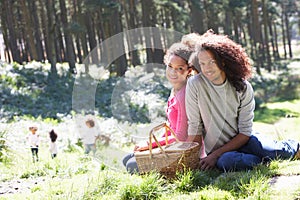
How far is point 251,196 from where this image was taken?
3.50m

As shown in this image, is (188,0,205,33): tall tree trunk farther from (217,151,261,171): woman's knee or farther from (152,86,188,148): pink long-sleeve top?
(217,151,261,171): woman's knee

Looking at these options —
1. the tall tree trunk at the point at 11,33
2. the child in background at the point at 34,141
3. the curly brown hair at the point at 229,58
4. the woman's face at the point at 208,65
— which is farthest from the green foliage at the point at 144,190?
the tall tree trunk at the point at 11,33

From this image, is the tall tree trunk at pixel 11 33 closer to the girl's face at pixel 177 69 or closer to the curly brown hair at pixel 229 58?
the girl's face at pixel 177 69

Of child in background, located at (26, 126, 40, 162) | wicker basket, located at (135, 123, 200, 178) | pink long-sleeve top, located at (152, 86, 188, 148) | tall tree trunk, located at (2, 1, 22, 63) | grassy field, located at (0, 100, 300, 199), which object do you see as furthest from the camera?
tall tree trunk, located at (2, 1, 22, 63)

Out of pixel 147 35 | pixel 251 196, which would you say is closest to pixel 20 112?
pixel 147 35

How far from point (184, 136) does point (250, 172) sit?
0.82m

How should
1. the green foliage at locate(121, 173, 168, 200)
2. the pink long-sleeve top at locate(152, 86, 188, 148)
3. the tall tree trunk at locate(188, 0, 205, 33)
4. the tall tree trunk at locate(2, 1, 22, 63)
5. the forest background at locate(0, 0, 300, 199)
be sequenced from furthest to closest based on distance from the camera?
the tall tree trunk at locate(188, 0, 205, 33) → the tall tree trunk at locate(2, 1, 22, 63) → the pink long-sleeve top at locate(152, 86, 188, 148) → the forest background at locate(0, 0, 300, 199) → the green foliage at locate(121, 173, 168, 200)

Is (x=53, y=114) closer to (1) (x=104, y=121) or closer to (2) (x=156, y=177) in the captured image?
(1) (x=104, y=121)

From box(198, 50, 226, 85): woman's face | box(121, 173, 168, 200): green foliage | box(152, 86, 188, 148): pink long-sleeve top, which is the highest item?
box(198, 50, 226, 85): woman's face

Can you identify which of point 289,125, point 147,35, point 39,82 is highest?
point 147,35

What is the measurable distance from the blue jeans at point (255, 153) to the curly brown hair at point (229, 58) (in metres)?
0.64

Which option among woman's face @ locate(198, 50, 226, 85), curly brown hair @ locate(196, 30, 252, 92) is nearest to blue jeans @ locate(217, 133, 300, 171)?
curly brown hair @ locate(196, 30, 252, 92)

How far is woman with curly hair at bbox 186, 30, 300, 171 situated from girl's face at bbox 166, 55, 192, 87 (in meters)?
0.29

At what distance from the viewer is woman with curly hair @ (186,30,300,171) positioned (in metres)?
4.49
